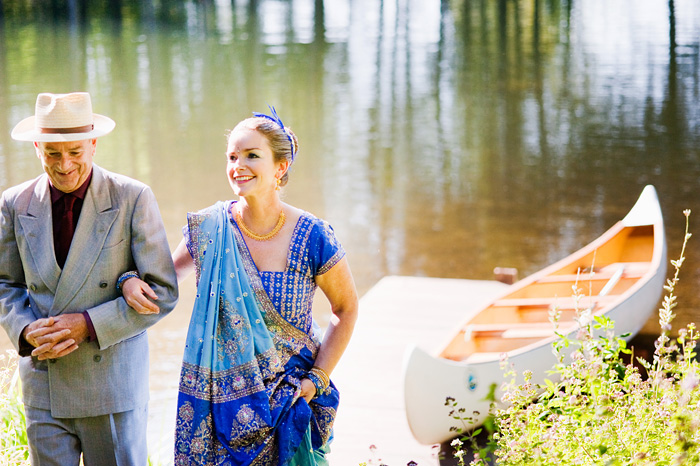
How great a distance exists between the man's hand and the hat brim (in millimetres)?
525

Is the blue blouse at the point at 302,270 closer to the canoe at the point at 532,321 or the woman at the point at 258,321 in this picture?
the woman at the point at 258,321

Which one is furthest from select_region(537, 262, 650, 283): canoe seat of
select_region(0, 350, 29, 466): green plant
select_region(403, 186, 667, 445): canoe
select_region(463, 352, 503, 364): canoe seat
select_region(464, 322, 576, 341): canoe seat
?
select_region(0, 350, 29, 466): green plant

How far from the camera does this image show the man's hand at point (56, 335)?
2.48 metres

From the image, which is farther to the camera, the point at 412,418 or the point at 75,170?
the point at 412,418

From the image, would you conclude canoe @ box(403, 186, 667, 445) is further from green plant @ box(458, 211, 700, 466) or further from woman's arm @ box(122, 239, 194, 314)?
woman's arm @ box(122, 239, 194, 314)

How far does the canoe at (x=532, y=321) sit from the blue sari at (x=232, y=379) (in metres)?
1.30

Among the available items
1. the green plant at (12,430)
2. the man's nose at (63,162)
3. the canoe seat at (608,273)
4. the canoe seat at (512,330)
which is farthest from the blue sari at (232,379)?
the canoe seat at (608,273)

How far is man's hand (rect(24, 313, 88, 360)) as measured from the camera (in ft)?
8.15

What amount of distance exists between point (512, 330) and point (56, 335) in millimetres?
3233

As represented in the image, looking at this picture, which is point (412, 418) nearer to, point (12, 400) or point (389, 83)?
point (12, 400)

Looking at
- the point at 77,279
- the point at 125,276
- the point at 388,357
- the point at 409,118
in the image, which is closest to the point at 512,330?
the point at 388,357

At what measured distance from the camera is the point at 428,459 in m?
4.05

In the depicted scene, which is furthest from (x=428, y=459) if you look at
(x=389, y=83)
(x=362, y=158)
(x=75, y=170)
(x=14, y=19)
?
(x=14, y=19)

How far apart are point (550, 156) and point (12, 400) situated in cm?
969
